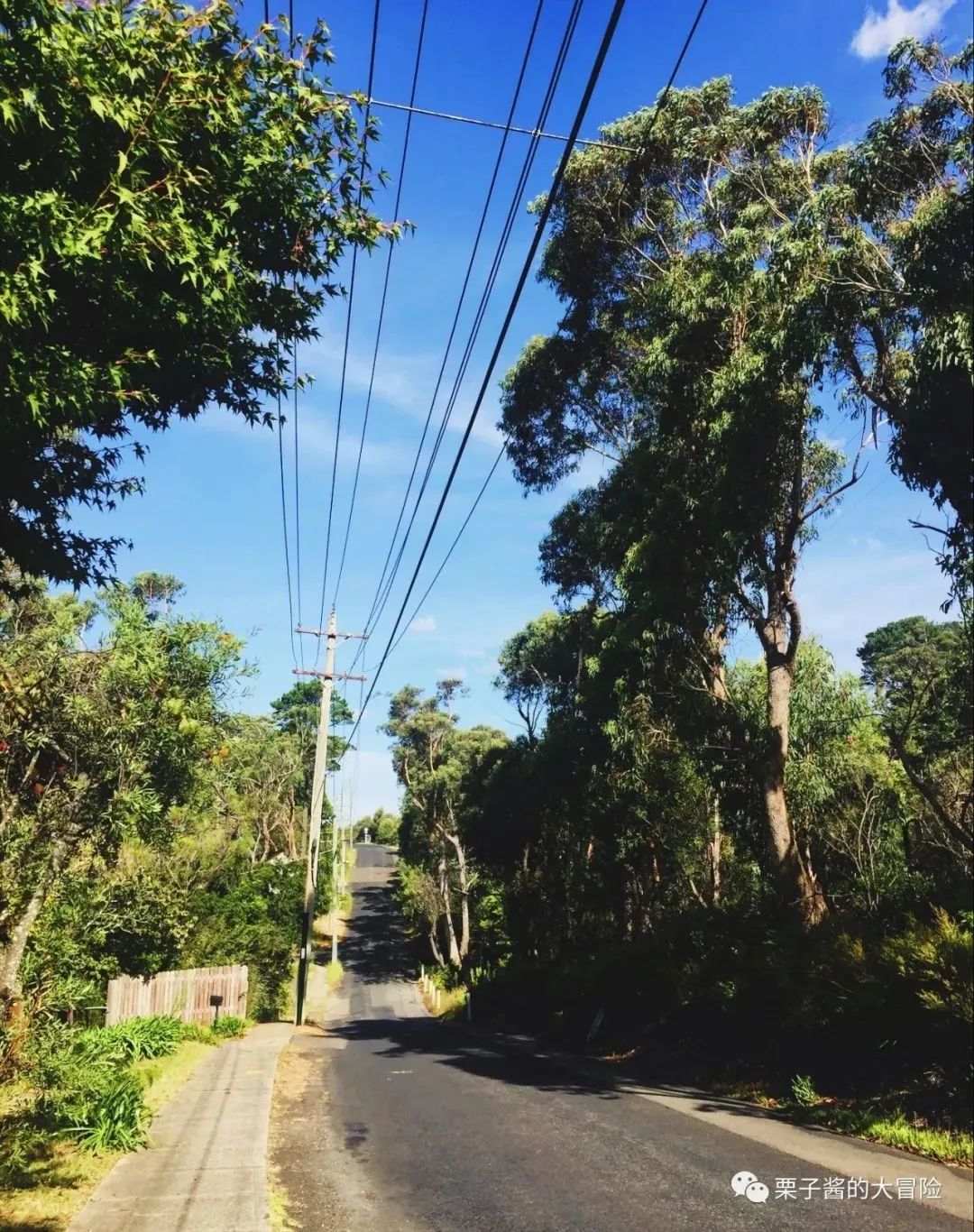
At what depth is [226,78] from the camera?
655 cm

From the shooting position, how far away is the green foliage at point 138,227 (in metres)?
5.52

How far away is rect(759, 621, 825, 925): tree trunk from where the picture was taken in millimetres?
12523

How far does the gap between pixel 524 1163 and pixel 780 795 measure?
283 inches

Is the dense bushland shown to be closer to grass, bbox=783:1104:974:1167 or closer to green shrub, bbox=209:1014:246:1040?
grass, bbox=783:1104:974:1167

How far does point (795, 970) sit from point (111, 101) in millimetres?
12606

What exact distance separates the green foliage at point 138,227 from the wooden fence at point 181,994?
1685cm

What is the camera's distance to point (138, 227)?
5.73 meters

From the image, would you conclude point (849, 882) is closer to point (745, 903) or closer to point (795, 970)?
point (745, 903)

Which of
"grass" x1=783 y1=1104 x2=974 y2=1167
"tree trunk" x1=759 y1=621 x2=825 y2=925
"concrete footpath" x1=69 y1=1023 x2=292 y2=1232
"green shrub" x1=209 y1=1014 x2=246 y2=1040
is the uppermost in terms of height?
"tree trunk" x1=759 y1=621 x2=825 y2=925

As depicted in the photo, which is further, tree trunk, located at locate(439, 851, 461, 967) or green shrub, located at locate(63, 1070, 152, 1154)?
tree trunk, located at locate(439, 851, 461, 967)

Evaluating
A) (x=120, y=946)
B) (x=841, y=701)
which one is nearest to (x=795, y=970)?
(x=841, y=701)

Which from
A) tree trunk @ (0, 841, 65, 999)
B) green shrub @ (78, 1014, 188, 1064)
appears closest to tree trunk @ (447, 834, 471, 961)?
green shrub @ (78, 1014, 188, 1064)

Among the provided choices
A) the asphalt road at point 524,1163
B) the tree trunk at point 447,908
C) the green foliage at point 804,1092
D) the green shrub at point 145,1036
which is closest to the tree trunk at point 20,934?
the asphalt road at point 524,1163

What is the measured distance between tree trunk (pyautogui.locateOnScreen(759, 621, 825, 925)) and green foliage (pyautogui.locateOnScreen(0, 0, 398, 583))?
9.27m
